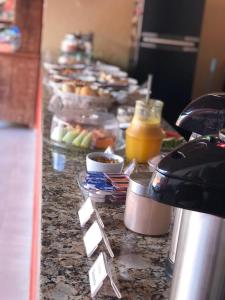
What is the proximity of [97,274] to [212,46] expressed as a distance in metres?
5.13

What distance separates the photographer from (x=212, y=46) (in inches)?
229

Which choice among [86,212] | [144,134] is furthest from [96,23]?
[86,212]

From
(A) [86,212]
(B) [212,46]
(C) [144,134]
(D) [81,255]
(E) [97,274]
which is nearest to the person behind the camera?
(E) [97,274]

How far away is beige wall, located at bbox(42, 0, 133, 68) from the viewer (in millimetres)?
5766

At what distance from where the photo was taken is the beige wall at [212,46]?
5.70 meters

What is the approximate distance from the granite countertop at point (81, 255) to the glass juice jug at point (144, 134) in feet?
1.21

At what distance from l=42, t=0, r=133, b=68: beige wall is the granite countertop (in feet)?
14.4

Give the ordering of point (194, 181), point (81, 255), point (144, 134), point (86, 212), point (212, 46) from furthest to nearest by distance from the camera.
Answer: point (212, 46) < point (144, 134) < point (86, 212) < point (81, 255) < point (194, 181)

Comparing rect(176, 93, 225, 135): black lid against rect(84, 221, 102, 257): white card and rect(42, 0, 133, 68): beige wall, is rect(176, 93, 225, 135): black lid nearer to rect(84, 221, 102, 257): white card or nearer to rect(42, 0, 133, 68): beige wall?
rect(84, 221, 102, 257): white card

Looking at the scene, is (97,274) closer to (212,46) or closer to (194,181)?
(194,181)

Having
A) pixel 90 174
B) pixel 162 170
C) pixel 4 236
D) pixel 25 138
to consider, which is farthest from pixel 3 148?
pixel 162 170

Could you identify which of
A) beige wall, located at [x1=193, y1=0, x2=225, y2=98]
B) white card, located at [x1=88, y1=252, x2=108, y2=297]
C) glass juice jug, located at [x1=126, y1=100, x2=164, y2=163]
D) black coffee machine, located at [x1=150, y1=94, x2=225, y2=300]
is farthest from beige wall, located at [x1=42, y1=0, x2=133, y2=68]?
black coffee machine, located at [x1=150, y1=94, x2=225, y2=300]

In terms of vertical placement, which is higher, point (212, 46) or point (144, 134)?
point (212, 46)

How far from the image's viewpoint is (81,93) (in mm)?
2850
